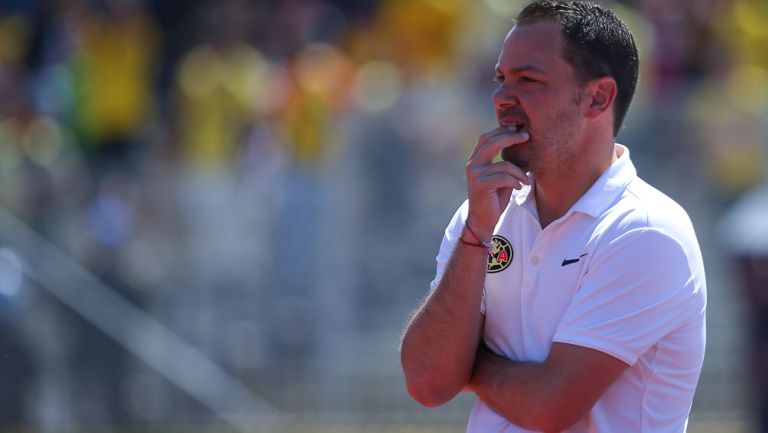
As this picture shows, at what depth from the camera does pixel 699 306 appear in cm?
341

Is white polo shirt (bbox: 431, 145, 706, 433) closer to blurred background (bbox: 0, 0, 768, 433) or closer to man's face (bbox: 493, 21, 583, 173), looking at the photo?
man's face (bbox: 493, 21, 583, 173)

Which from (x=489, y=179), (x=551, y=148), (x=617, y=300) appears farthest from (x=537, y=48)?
(x=617, y=300)

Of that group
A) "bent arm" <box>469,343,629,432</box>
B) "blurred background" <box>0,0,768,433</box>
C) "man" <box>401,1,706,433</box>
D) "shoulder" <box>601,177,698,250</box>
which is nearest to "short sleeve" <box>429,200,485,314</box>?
"man" <box>401,1,706,433</box>

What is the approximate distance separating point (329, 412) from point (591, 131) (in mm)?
7920

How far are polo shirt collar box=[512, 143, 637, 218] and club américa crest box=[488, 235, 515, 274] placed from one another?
0.38 ft

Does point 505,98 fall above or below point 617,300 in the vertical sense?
above

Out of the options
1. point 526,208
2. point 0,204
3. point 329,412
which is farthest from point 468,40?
point 526,208

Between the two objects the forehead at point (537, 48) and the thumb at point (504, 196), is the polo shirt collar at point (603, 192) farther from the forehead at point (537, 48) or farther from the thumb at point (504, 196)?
the forehead at point (537, 48)

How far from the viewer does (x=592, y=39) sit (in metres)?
3.44

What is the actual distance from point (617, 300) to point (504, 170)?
1.47 feet

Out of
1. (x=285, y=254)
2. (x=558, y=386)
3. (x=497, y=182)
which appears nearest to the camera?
(x=558, y=386)

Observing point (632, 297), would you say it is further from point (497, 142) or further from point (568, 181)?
point (497, 142)

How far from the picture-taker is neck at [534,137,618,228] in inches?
139

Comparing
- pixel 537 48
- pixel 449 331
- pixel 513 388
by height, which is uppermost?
pixel 537 48
